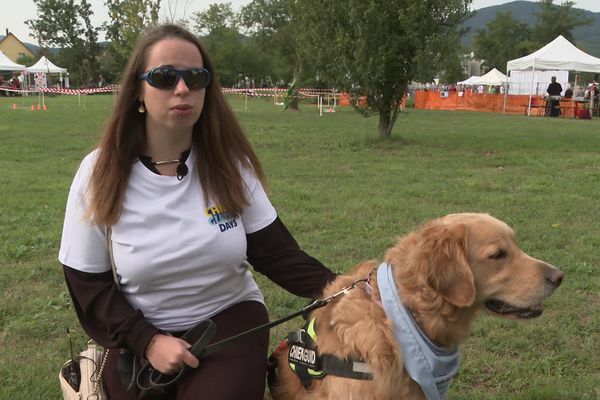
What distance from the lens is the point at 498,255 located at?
255 centimetres

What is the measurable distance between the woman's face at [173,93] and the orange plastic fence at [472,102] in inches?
1182

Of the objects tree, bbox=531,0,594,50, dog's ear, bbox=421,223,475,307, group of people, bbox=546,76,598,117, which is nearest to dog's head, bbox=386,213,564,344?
dog's ear, bbox=421,223,475,307

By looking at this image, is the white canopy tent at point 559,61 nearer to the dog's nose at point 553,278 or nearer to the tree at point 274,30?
the tree at point 274,30

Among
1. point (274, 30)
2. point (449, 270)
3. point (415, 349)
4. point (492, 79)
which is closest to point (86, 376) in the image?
point (415, 349)

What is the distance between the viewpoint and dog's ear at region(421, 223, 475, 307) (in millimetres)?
2320

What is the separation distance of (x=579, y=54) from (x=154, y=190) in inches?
1101

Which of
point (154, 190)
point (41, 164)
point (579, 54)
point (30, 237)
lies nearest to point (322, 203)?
point (30, 237)

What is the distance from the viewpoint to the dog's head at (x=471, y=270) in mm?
2332

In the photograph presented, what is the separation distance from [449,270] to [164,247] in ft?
3.99

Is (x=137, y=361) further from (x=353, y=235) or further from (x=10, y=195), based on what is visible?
(x=10, y=195)

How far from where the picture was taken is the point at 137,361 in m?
2.57

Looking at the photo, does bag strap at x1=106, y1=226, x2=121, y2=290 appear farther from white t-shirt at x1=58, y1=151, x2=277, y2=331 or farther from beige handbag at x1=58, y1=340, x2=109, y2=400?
beige handbag at x1=58, y1=340, x2=109, y2=400

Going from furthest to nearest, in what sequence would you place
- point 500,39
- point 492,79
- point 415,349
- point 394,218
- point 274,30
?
point 500,39
point 492,79
point 274,30
point 394,218
point 415,349

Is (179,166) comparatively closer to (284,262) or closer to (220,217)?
(220,217)
